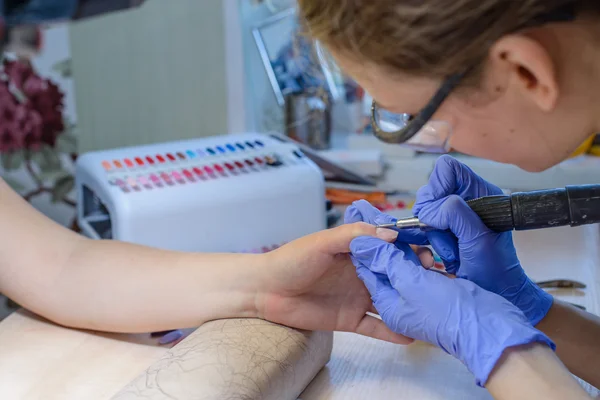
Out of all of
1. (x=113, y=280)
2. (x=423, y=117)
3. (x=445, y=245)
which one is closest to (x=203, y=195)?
(x=113, y=280)

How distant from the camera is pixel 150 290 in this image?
2.87 feet

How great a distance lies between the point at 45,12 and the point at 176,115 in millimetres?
409

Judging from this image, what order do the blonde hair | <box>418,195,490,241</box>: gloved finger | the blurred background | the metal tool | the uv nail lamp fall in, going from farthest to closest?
the blurred background → the uv nail lamp → the metal tool → <box>418,195,490,241</box>: gloved finger → the blonde hair

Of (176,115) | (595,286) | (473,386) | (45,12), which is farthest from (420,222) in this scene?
(45,12)

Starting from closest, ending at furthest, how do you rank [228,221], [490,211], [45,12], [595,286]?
[490,211]
[595,286]
[228,221]
[45,12]

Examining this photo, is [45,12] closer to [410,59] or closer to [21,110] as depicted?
[21,110]

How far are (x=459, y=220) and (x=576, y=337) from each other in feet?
0.70

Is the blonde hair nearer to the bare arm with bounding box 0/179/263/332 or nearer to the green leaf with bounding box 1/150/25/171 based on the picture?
the bare arm with bounding box 0/179/263/332

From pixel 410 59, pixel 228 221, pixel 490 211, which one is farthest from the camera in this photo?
pixel 228 221

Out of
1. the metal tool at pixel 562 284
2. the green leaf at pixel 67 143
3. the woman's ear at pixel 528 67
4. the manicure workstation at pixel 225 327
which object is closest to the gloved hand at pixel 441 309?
the manicure workstation at pixel 225 327

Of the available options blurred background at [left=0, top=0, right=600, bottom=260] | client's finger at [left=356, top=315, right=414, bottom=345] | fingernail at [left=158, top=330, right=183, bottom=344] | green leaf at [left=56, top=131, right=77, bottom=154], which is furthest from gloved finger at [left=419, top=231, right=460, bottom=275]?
green leaf at [left=56, top=131, right=77, bottom=154]

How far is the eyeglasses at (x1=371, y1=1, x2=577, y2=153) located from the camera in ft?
1.74

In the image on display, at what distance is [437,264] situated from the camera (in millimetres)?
1022

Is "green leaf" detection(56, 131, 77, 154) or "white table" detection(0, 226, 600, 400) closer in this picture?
"white table" detection(0, 226, 600, 400)
